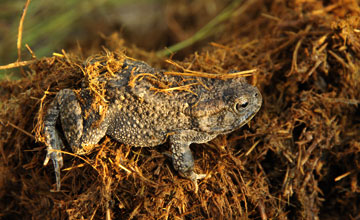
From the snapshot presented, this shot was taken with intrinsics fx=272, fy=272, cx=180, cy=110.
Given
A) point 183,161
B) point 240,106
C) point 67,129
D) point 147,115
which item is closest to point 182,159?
point 183,161

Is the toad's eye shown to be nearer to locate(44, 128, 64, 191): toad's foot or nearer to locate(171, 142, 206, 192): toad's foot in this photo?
locate(171, 142, 206, 192): toad's foot

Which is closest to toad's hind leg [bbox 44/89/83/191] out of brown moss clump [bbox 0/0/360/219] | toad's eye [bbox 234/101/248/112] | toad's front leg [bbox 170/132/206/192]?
brown moss clump [bbox 0/0/360/219]

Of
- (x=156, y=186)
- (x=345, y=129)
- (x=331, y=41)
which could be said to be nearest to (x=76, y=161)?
(x=156, y=186)

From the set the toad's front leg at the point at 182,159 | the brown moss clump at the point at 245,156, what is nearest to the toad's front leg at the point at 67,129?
the brown moss clump at the point at 245,156

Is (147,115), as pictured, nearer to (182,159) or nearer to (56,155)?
(182,159)

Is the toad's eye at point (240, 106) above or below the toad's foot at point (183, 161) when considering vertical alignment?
above

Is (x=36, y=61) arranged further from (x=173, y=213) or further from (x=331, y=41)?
(x=331, y=41)

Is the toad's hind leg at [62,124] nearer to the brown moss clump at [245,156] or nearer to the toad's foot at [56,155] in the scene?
the toad's foot at [56,155]
